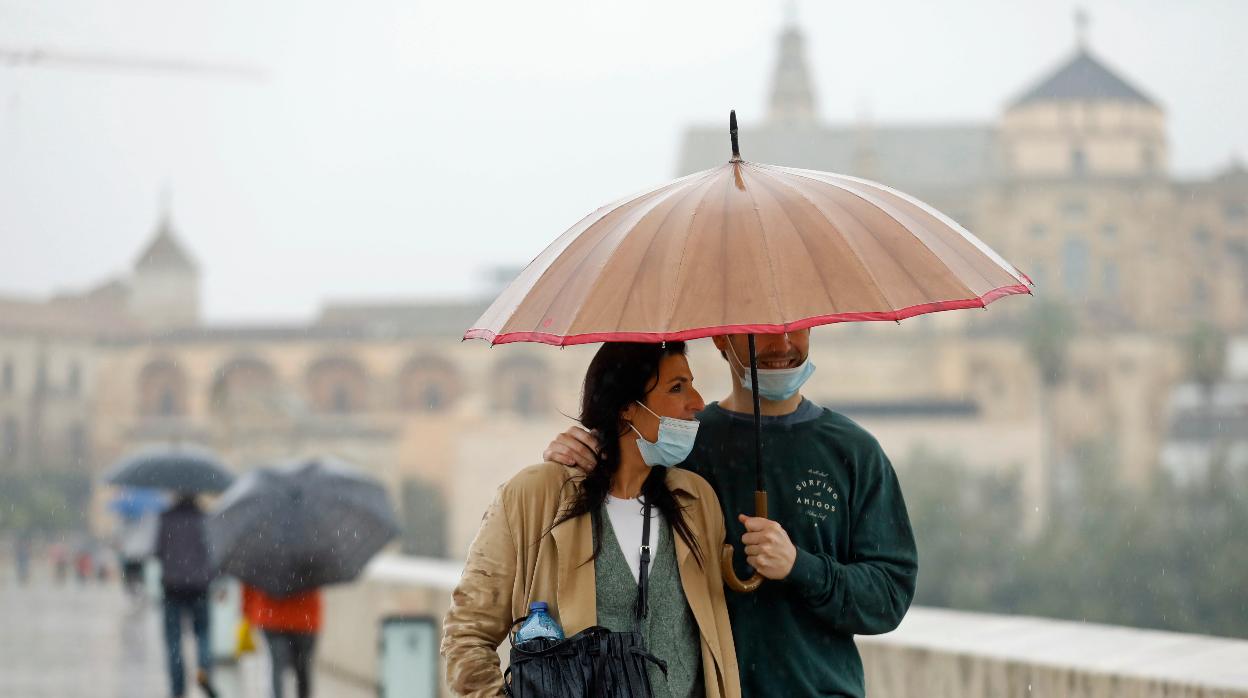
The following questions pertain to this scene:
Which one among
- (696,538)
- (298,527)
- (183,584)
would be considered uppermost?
(696,538)

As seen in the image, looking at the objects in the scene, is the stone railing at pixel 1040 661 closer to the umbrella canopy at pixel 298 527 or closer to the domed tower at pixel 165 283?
the umbrella canopy at pixel 298 527

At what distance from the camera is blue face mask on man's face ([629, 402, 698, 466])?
7.55 feet

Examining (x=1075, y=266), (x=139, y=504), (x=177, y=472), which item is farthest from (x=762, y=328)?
(x=1075, y=266)

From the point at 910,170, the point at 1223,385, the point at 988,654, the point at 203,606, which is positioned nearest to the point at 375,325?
the point at 910,170

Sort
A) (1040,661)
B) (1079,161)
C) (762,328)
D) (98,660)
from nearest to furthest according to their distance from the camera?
(762,328), (1040,661), (98,660), (1079,161)

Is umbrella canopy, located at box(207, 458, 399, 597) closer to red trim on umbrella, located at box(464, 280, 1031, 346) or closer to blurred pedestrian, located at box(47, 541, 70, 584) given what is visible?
red trim on umbrella, located at box(464, 280, 1031, 346)

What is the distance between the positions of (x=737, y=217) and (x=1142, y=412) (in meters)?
49.2

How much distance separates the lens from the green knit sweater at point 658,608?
2.29 meters

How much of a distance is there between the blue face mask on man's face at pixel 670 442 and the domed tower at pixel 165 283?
5751cm

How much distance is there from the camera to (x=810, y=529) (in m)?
2.44

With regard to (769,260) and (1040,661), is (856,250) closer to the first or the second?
(769,260)

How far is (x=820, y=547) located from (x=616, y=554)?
34 centimetres

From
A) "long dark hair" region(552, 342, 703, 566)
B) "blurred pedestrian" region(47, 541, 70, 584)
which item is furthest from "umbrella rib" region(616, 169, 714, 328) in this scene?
"blurred pedestrian" region(47, 541, 70, 584)

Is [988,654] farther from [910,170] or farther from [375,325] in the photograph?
[910,170]
